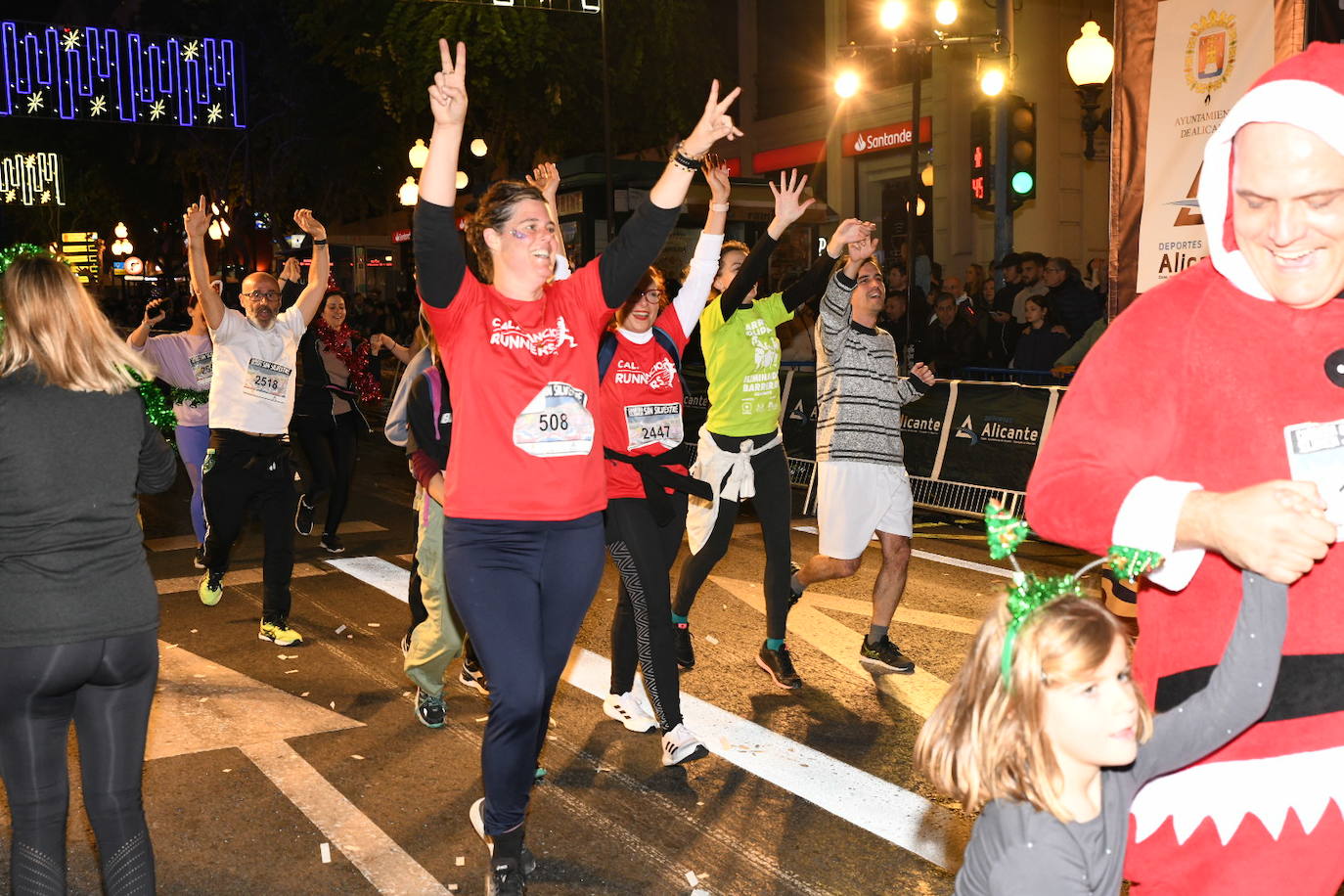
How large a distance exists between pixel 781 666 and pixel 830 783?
4.62 feet

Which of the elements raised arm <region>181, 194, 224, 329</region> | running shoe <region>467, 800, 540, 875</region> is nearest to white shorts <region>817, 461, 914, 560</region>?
running shoe <region>467, 800, 540, 875</region>

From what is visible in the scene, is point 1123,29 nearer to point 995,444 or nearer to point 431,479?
point 431,479

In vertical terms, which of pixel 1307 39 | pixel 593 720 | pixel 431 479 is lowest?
pixel 593 720

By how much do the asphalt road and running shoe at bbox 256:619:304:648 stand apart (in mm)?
110

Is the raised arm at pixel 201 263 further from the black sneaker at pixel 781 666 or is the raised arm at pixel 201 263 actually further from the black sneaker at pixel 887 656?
the black sneaker at pixel 887 656

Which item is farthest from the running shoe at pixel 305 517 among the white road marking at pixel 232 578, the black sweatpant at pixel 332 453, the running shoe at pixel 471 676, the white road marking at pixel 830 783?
the white road marking at pixel 830 783

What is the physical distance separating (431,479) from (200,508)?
457cm

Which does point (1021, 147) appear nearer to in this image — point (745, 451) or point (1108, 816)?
point (745, 451)

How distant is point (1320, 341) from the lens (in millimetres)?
2191

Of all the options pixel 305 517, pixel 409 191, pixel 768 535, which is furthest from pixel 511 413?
pixel 409 191

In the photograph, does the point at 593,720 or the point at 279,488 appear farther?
the point at 279,488

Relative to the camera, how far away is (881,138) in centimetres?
2556

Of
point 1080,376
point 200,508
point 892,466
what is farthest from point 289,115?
point 1080,376

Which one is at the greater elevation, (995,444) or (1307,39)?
(1307,39)
